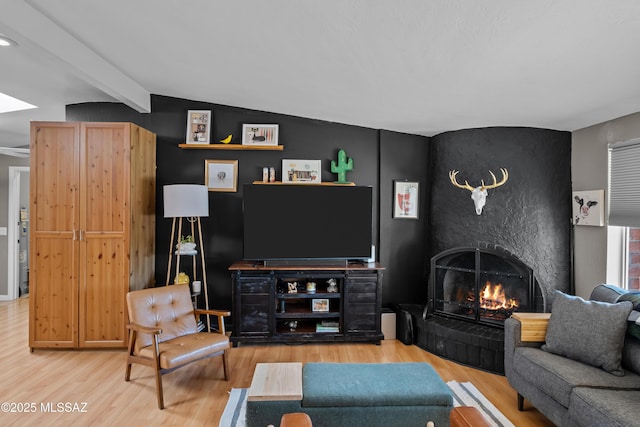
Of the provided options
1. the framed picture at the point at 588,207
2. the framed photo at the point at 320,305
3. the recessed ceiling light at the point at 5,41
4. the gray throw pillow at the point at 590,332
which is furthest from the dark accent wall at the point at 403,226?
the recessed ceiling light at the point at 5,41

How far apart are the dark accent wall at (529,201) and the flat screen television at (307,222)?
1173 mm

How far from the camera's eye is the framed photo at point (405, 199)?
14.7 ft

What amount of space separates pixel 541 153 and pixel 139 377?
4288 mm

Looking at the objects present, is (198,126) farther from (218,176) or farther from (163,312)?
(163,312)

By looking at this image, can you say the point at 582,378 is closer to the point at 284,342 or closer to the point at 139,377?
the point at 284,342

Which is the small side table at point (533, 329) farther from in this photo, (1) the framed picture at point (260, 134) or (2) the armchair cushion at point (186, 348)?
(1) the framed picture at point (260, 134)

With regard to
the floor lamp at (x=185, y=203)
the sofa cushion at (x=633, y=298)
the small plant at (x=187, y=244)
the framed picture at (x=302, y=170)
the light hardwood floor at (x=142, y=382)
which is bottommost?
the light hardwood floor at (x=142, y=382)

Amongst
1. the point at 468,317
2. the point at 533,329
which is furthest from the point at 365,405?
the point at 468,317

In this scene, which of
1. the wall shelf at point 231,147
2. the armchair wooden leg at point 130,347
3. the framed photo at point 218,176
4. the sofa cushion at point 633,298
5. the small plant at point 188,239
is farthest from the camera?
the framed photo at point 218,176

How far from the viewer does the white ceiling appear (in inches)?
79.4

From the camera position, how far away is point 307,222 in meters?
4.09

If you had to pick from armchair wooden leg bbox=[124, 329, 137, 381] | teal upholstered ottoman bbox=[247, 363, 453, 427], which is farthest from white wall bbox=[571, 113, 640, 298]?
armchair wooden leg bbox=[124, 329, 137, 381]

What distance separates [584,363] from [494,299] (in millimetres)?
1417

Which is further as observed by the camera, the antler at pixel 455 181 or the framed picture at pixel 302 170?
the framed picture at pixel 302 170
